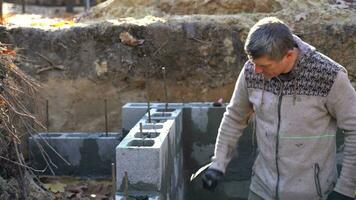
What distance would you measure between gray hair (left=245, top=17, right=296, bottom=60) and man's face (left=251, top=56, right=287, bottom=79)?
0.03m

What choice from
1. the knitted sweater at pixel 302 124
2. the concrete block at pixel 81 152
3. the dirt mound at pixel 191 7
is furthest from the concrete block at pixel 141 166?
the dirt mound at pixel 191 7

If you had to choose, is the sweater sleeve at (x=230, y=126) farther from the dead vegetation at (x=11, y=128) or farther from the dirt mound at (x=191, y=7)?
the dirt mound at (x=191, y=7)

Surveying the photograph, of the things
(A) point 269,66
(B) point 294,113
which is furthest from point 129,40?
(A) point 269,66

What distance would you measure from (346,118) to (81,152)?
4.37m

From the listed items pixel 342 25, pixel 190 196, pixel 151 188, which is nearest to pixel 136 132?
pixel 151 188

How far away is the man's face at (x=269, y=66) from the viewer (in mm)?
2869

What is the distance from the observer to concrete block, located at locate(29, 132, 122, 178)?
265 inches

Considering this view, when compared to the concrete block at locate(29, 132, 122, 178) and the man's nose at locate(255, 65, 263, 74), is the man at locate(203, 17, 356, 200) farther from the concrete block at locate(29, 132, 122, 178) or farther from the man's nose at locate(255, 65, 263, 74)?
the concrete block at locate(29, 132, 122, 178)

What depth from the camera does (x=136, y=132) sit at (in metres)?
4.79

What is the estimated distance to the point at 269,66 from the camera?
2908 mm

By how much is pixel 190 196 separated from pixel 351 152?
134 inches

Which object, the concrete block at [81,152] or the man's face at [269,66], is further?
the concrete block at [81,152]

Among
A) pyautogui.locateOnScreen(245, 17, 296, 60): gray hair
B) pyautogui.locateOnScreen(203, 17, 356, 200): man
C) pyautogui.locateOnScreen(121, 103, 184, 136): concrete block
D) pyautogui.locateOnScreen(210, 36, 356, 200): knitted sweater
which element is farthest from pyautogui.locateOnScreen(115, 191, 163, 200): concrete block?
pyautogui.locateOnScreen(121, 103, 184, 136): concrete block

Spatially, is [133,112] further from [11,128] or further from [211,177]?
[211,177]
